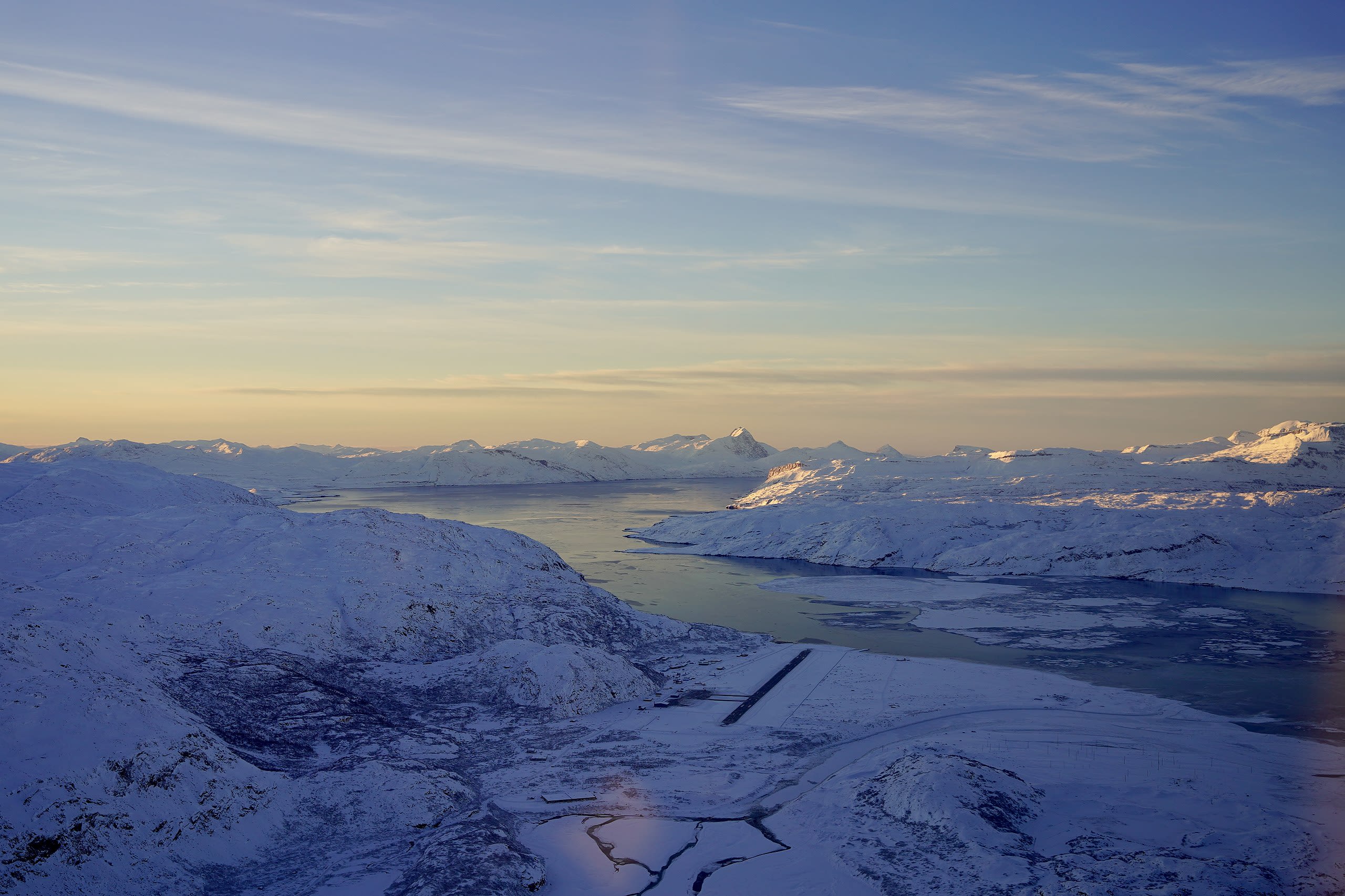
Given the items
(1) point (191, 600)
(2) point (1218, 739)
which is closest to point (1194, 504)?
Result: (2) point (1218, 739)

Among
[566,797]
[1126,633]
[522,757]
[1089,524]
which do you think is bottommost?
[1126,633]

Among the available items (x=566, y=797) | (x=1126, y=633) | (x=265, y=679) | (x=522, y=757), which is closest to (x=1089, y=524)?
(x=1126, y=633)

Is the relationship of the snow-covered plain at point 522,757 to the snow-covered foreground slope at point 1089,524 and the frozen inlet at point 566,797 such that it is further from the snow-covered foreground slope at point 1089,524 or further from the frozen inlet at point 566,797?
the snow-covered foreground slope at point 1089,524

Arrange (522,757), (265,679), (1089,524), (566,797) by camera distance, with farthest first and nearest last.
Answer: (1089,524) < (265,679) < (522,757) < (566,797)

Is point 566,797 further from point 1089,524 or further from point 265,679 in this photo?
point 1089,524

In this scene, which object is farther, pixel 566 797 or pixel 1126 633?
pixel 1126 633

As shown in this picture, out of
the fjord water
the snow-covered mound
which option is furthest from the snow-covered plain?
the fjord water

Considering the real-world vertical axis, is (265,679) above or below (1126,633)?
above

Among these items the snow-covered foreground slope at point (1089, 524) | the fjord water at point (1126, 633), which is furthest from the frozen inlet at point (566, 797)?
the snow-covered foreground slope at point (1089, 524)
